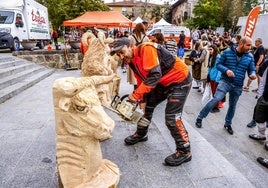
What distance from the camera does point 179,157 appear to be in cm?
290

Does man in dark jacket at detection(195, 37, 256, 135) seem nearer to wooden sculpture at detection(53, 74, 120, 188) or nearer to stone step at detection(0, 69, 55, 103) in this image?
wooden sculpture at detection(53, 74, 120, 188)

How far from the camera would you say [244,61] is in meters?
4.44

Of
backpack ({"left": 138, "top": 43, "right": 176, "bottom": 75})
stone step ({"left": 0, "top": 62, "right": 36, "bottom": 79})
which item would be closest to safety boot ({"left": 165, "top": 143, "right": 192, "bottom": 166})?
backpack ({"left": 138, "top": 43, "right": 176, "bottom": 75})

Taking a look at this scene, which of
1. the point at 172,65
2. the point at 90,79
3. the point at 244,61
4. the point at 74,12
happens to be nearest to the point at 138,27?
the point at 244,61

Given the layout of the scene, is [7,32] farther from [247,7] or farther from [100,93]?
[247,7]

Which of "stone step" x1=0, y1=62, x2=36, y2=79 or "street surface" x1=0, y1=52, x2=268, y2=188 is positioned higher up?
"stone step" x1=0, y1=62, x2=36, y2=79

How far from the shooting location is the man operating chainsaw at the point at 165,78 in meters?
2.69

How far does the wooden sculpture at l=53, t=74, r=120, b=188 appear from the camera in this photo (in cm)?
176

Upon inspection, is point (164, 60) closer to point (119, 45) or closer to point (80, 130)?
point (119, 45)

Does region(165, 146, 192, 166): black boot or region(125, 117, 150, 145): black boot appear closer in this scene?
region(165, 146, 192, 166): black boot

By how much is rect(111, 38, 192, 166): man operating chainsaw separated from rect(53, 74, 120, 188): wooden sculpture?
2.06ft

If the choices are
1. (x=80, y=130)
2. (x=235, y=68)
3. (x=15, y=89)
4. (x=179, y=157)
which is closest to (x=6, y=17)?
(x=15, y=89)

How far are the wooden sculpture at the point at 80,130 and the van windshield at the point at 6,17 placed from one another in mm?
12744

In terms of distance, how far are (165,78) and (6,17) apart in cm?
1264
